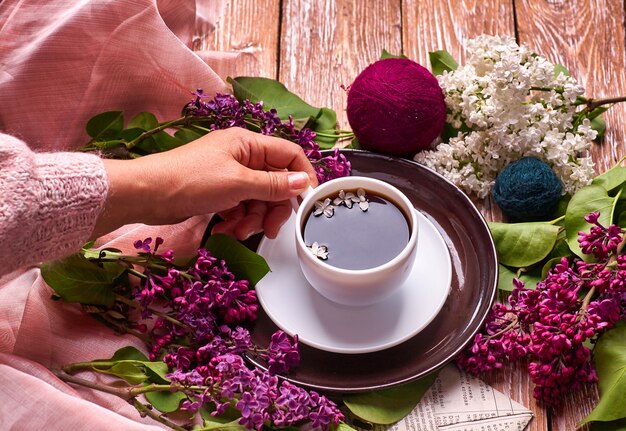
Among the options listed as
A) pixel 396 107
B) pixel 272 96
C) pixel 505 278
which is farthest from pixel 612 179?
pixel 272 96

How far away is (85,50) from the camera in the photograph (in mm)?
1037

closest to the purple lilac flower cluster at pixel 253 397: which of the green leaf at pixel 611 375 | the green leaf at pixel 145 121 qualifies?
the green leaf at pixel 611 375

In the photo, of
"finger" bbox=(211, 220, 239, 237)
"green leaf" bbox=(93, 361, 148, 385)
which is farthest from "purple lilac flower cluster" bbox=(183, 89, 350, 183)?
"green leaf" bbox=(93, 361, 148, 385)

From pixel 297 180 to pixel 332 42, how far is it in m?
0.44

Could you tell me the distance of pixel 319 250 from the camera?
887 millimetres

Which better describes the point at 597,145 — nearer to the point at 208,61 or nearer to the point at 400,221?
the point at 400,221

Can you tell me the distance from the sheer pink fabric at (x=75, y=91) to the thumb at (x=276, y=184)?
142mm

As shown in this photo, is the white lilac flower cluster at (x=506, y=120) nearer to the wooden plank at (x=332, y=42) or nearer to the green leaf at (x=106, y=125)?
the wooden plank at (x=332, y=42)

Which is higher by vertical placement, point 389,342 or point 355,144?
point 355,144

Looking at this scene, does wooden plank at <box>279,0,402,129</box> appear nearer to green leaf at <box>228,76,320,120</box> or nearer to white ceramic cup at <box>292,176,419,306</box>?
green leaf at <box>228,76,320,120</box>

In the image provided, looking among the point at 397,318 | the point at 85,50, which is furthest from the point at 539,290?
the point at 85,50

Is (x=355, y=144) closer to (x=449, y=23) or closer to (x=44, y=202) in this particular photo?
(x=449, y=23)

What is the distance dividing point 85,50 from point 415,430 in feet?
2.24

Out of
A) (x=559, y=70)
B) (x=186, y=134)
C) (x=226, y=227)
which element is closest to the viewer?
(x=226, y=227)
